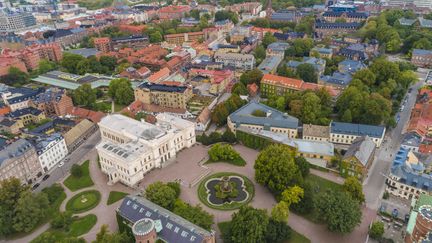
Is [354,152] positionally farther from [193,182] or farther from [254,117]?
[193,182]

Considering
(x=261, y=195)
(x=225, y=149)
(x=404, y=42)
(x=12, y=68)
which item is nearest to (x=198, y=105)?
(x=225, y=149)

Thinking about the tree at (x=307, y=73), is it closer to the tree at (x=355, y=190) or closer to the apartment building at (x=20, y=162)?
the tree at (x=355, y=190)

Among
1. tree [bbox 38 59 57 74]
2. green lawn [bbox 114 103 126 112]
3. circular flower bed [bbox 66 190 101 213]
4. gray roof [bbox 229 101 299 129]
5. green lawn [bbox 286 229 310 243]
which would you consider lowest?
green lawn [bbox 286 229 310 243]

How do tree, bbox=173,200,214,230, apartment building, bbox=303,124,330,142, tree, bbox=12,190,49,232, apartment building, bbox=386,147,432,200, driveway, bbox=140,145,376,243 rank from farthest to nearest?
apartment building, bbox=303,124,330,142, apartment building, bbox=386,147,432,200, tree, bbox=12,190,49,232, driveway, bbox=140,145,376,243, tree, bbox=173,200,214,230

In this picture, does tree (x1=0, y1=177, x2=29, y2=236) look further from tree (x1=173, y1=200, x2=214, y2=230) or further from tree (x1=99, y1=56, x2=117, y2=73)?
tree (x1=99, y1=56, x2=117, y2=73)

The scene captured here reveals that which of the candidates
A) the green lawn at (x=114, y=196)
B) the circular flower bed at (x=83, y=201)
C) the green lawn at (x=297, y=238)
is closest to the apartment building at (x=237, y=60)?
the green lawn at (x=114, y=196)

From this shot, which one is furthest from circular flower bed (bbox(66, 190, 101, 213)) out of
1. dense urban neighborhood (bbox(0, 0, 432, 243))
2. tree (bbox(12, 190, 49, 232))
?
tree (bbox(12, 190, 49, 232))
